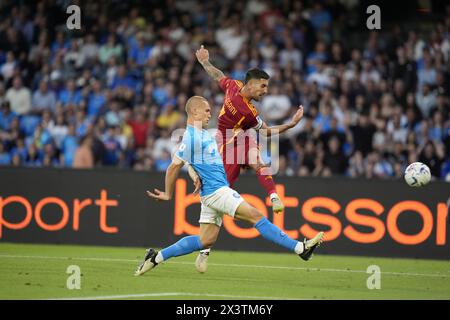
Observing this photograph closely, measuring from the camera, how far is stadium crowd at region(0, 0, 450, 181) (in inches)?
730

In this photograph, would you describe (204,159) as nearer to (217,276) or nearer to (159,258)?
(159,258)

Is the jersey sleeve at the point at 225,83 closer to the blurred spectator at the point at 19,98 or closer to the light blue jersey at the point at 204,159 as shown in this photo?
the light blue jersey at the point at 204,159

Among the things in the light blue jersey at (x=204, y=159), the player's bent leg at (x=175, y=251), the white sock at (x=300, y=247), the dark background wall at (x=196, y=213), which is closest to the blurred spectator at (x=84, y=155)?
the dark background wall at (x=196, y=213)

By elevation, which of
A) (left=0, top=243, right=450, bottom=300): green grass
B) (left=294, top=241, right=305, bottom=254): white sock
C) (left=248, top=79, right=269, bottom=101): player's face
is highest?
(left=248, top=79, right=269, bottom=101): player's face

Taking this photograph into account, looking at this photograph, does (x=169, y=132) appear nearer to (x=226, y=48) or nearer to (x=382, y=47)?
(x=226, y=48)

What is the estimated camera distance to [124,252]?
1555 cm

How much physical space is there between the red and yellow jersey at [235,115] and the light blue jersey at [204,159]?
1.27m

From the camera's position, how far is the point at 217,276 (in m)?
12.1

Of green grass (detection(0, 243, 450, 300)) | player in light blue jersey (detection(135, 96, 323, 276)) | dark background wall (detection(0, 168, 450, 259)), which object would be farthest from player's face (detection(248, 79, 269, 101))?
dark background wall (detection(0, 168, 450, 259))

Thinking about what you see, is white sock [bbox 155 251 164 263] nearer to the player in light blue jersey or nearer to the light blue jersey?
the player in light blue jersey

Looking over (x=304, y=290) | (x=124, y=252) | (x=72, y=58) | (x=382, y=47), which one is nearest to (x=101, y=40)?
(x=72, y=58)

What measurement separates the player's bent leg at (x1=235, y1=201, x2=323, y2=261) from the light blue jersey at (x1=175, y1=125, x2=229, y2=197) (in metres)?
0.40

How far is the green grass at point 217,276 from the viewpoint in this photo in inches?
407

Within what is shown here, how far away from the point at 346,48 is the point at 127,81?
5.01m
